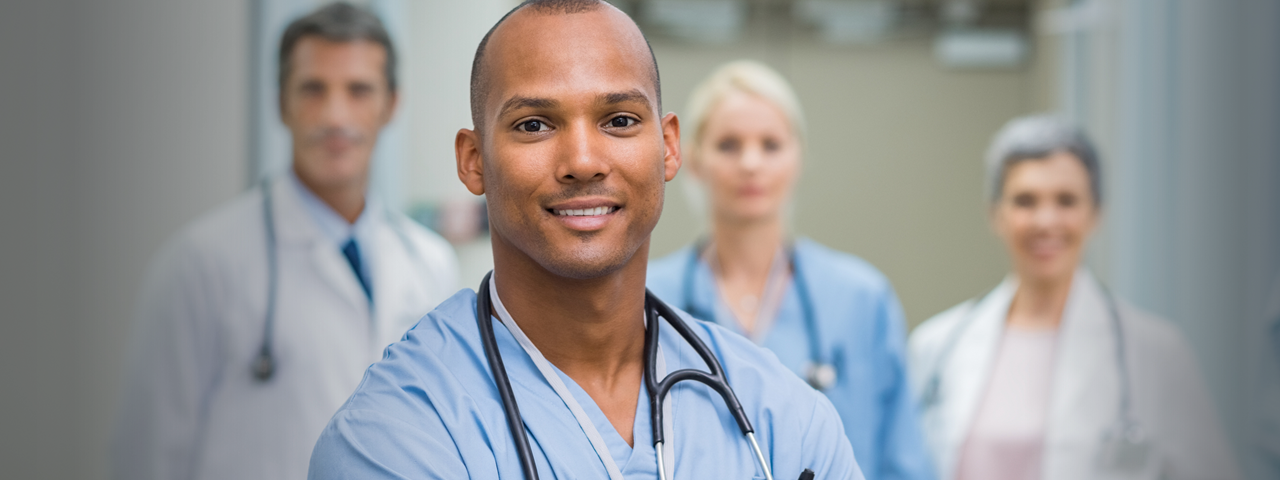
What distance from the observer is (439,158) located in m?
Answer: 1.43

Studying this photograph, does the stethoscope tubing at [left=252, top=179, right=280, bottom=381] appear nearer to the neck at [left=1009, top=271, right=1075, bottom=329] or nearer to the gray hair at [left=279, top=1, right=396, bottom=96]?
the gray hair at [left=279, top=1, right=396, bottom=96]

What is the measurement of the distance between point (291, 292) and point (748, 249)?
0.78m

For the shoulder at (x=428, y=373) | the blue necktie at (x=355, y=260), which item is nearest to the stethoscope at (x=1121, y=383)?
the blue necktie at (x=355, y=260)

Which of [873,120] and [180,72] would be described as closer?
[180,72]

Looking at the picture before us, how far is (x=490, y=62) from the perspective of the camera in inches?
26.7

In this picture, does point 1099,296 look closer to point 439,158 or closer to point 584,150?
point 439,158

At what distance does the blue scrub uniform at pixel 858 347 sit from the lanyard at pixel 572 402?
33.5 inches

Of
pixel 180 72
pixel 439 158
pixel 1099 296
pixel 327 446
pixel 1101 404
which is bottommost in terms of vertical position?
pixel 1101 404

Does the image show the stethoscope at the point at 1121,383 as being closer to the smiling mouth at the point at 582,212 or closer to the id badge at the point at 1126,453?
the id badge at the point at 1126,453

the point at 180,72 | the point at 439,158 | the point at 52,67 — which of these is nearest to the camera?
the point at 52,67

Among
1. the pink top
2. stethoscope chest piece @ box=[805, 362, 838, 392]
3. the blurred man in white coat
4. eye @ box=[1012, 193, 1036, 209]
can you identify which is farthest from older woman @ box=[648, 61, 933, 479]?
the blurred man in white coat

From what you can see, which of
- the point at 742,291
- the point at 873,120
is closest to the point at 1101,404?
the point at 742,291

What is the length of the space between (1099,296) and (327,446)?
61.5 inches

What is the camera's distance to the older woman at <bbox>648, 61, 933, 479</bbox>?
1539 mm
